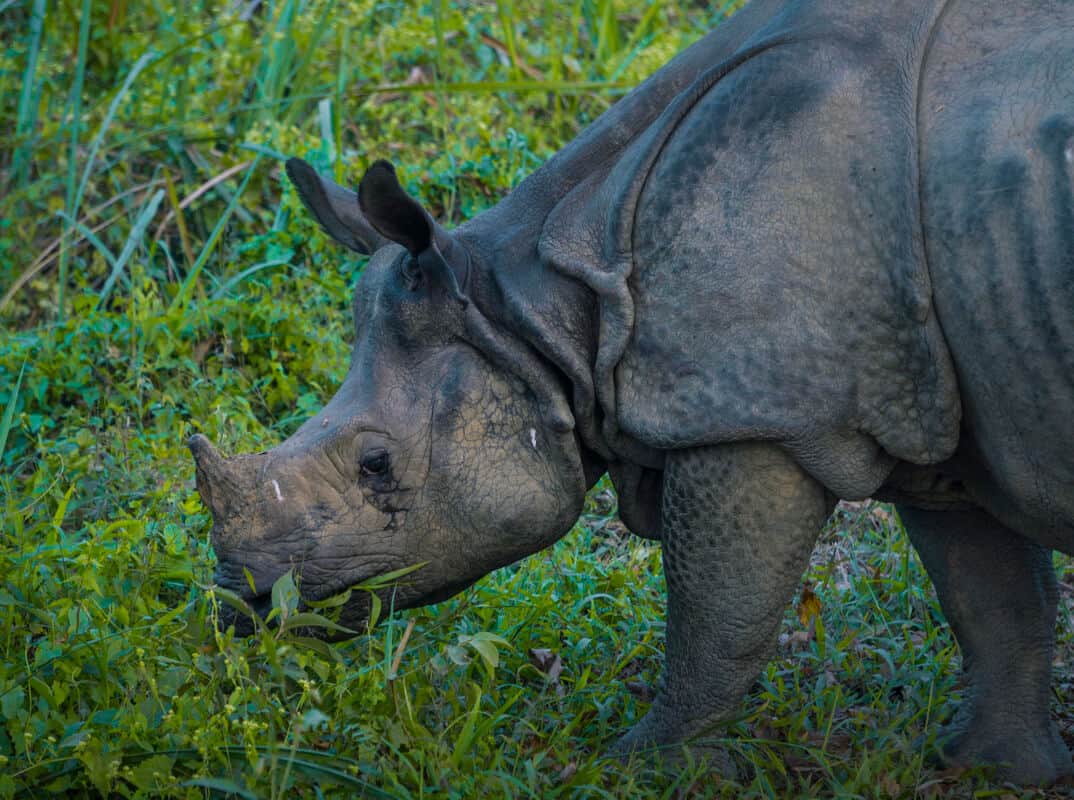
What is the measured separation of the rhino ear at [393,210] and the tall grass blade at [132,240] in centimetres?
303

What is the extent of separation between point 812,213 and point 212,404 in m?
3.20

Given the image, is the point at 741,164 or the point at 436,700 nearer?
the point at 741,164

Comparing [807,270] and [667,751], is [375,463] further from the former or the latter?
[807,270]

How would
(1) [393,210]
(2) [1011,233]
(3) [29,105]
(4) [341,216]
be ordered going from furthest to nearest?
(3) [29,105] < (4) [341,216] < (1) [393,210] < (2) [1011,233]

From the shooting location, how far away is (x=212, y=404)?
232 inches

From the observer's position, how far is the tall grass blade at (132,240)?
21.3 feet

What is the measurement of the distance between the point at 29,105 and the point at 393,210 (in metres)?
4.40

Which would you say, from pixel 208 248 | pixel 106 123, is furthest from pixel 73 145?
pixel 208 248

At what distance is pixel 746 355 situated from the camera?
340cm

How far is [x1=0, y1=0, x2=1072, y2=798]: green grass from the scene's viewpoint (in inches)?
136

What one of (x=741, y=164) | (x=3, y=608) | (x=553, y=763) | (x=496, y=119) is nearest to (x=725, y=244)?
(x=741, y=164)

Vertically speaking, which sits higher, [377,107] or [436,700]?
[377,107]

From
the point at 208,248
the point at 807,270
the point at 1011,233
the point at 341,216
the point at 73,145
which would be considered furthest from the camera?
the point at 73,145

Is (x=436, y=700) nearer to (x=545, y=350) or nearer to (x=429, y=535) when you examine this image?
(x=429, y=535)
